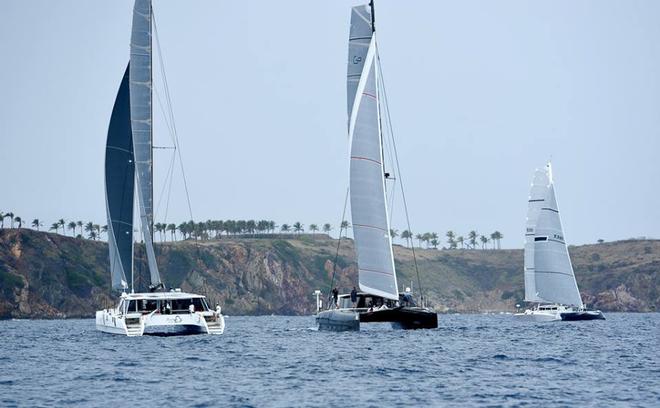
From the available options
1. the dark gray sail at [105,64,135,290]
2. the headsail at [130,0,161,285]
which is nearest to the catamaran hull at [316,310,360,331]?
the headsail at [130,0,161,285]

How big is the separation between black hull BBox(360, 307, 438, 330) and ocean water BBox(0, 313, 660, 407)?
78 cm

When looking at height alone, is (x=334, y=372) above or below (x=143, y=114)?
below

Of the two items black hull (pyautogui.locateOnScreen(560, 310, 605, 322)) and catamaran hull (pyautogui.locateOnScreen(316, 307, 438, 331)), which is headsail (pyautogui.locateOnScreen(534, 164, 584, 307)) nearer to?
black hull (pyautogui.locateOnScreen(560, 310, 605, 322))

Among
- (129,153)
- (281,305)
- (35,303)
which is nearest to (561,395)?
(129,153)

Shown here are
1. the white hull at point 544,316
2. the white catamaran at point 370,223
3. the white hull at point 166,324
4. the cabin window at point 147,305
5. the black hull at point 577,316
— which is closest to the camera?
the white hull at point 166,324

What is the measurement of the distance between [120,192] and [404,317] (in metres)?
21.3

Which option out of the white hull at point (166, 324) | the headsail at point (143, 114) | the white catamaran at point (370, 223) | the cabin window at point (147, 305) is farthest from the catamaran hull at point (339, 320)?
the cabin window at point (147, 305)

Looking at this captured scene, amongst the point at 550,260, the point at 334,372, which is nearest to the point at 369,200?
the point at 334,372

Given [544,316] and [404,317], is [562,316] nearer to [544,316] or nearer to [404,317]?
[544,316]

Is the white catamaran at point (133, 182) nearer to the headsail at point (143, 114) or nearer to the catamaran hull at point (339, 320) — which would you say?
the headsail at point (143, 114)

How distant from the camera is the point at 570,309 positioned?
361 ft

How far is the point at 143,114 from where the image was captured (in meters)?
72.8

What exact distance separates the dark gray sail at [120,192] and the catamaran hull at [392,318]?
15.4 m

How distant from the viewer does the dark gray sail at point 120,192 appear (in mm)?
75000
